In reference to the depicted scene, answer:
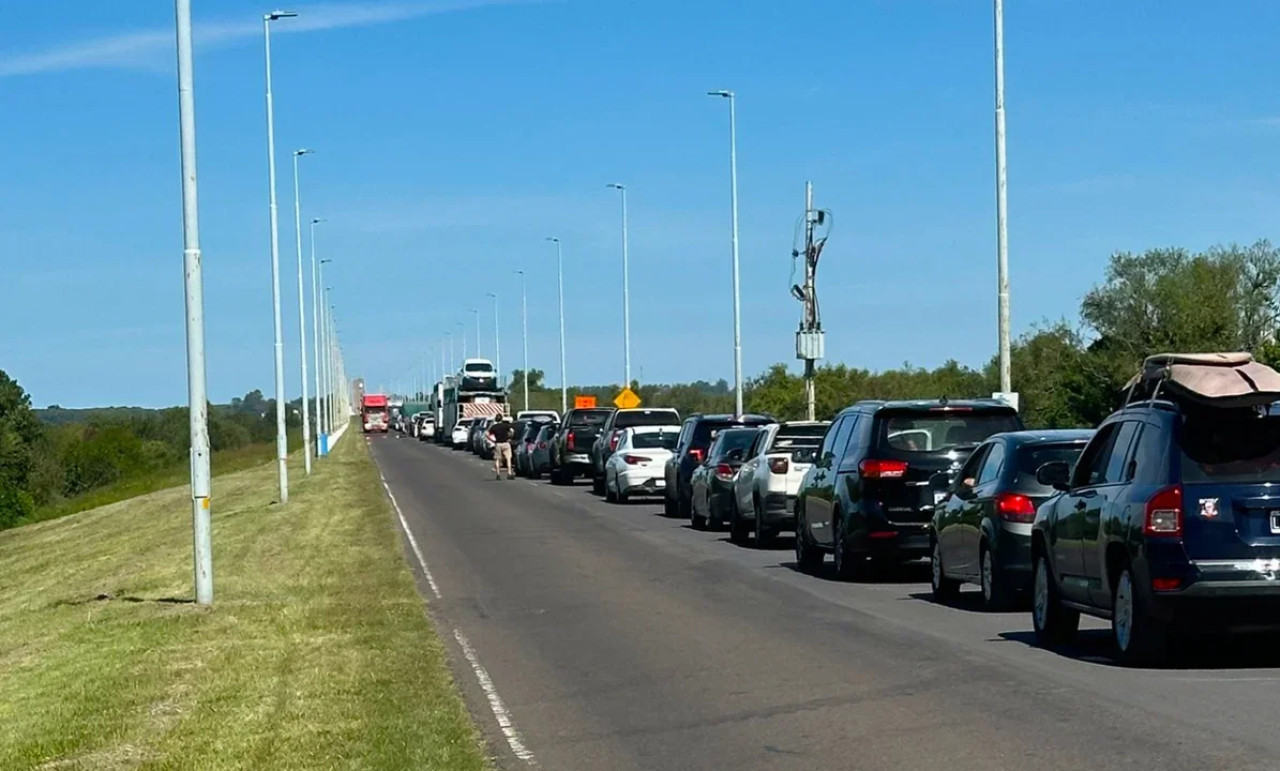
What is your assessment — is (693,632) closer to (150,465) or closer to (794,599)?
(794,599)

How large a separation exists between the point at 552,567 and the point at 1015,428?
6.69m

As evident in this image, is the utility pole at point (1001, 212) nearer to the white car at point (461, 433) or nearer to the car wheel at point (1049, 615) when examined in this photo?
the car wheel at point (1049, 615)

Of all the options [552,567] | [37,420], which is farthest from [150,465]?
[552,567]

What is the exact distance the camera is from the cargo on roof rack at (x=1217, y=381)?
1299 cm

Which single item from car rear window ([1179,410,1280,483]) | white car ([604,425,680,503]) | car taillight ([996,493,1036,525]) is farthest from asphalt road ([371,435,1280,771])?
white car ([604,425,680,503])

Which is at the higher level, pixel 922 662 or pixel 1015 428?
pixel 1015 428

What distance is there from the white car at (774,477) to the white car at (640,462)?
13.3 m

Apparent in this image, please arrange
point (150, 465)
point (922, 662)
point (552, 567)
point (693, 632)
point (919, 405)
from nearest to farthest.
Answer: point (922, 662)
point (693, 632)
point (919, 405)
point (552, 567)
point (150, 465)

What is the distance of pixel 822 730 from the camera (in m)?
11.5

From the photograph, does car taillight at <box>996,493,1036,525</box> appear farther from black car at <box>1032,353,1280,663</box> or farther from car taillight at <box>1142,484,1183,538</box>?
car taillight at <box>1142,484,1183,538</box>

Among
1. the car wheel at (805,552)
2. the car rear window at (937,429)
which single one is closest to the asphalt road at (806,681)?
the car wheel at (805,552)

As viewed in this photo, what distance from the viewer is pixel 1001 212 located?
31406mm

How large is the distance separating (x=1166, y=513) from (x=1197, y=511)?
7.6 inches

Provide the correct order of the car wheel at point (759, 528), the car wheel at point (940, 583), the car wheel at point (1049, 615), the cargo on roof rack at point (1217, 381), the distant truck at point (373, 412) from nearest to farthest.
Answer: the cargo on roof rack at point (1217, 381), the car wheel at point (1049, 615), the car wheel at point (940, 583), the car wheel at point (759, 528), the distant truck at point (373, 412)
